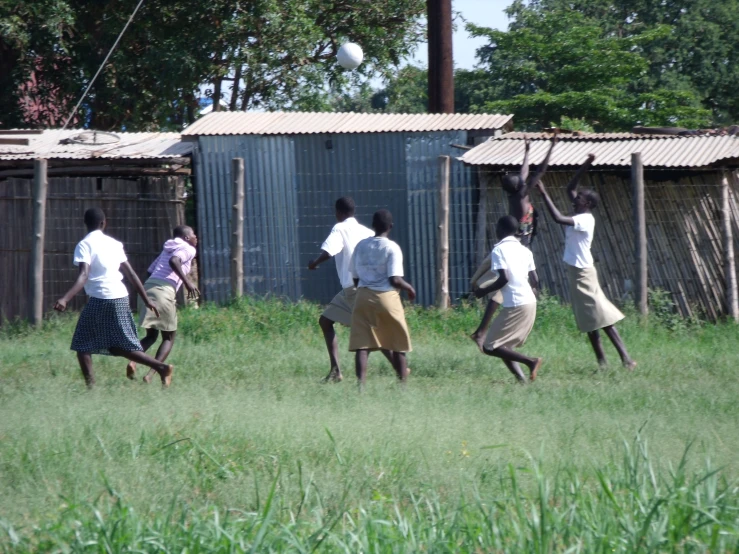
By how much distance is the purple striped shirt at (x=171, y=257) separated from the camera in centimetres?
846

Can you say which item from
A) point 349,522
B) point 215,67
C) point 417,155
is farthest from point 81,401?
point 215,67

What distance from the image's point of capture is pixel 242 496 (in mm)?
4832

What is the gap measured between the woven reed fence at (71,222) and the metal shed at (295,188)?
0.72 metres

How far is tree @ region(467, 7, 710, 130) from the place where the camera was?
74.2 ft

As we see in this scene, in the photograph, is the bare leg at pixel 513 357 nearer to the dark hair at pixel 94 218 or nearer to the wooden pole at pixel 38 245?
the dark hair at pixel 94 218

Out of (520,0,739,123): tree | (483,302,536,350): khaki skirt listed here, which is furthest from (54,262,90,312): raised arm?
(520,0,739,123): tree

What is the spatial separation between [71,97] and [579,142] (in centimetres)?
1041

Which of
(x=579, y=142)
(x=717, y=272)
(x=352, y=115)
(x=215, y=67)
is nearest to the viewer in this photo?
(x=717, y=272)

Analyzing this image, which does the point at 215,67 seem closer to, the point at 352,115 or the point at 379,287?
the point at 352,115

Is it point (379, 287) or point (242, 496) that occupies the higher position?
point (379, 287)

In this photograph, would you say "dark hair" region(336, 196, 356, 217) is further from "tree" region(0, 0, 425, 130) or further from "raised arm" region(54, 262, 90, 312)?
"tree" region(0, 0, 425, 130)

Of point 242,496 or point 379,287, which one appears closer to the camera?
point 242,496

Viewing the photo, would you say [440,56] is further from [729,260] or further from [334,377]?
[334,377]

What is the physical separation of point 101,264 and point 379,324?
89.2 inches
